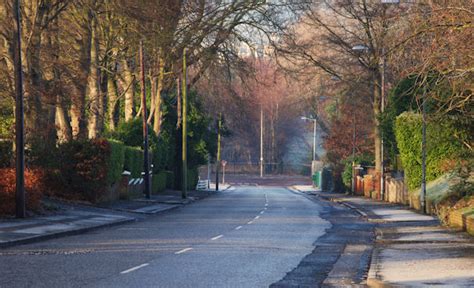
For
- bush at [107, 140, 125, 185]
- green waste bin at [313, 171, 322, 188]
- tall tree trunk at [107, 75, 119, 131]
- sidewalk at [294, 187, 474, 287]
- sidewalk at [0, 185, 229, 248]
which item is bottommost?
sidewalk at [294, 187, 474, 287]

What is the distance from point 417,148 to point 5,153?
774 inches

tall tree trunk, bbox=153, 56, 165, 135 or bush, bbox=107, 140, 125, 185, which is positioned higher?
tall tree trunk, bbox=153, 56, 165, 135

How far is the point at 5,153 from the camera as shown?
135 ft

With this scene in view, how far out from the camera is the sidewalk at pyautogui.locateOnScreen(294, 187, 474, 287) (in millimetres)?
16906

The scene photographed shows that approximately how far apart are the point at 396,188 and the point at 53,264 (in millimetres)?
38639

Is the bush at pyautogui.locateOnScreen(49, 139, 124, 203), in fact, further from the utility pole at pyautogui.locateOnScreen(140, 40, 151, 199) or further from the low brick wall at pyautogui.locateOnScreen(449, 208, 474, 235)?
the low brick wall at pyautogui.locateOnScreen(449, 208, 474, 235)

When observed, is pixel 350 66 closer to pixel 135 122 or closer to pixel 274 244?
pixel 135 122

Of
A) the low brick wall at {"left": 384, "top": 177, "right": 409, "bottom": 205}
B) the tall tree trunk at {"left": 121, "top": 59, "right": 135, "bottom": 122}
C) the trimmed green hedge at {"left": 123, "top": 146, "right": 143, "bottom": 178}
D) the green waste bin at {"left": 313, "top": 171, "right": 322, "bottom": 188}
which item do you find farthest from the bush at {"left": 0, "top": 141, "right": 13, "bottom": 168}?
the green waste bin at {"left": 313, "top": 171, "right": 322, "bottom": 188}

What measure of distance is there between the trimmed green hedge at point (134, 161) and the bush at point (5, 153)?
1227 cm

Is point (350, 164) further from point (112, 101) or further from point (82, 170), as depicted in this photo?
point (82, 170)

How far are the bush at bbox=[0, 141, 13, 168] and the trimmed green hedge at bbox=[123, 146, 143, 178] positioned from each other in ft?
40.3

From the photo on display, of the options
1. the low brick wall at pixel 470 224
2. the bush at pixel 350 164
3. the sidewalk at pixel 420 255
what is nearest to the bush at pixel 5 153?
the sidewalk at pixel 420 255

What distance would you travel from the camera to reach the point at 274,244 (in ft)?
85.8

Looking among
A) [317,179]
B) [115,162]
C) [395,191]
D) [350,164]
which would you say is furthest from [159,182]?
[317,179]
